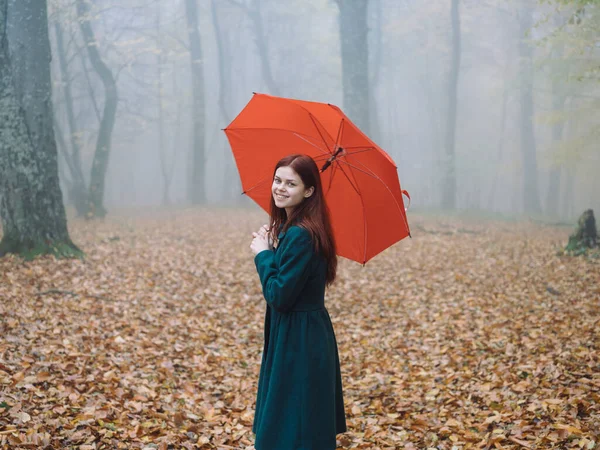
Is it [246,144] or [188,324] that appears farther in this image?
[188,324]

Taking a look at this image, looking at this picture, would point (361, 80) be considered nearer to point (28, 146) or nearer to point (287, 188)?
point (28, 146)

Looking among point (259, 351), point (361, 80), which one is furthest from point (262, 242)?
point (361, 80)

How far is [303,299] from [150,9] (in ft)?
87.9

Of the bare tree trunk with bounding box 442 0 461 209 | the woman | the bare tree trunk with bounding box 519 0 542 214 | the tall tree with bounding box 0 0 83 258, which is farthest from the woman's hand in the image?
the bare tree trunk with bounding box 519 0 542 214

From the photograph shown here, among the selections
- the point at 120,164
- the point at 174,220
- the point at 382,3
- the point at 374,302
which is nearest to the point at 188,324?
the point at 374,302

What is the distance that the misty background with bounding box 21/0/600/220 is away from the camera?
19547 mm

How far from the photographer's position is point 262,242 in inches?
111

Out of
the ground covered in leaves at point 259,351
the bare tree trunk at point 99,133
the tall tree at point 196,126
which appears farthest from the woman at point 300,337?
the tall tree at point 196,126

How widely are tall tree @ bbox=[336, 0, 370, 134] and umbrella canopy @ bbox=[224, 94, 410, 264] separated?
13.6 m

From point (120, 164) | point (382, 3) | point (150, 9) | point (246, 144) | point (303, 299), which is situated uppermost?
point (382, 3)

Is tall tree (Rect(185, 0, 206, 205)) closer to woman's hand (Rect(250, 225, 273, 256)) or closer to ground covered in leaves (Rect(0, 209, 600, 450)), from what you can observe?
ground covered in leaves (Rect(0, 209, 600, 450))

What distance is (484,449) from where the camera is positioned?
4.01m

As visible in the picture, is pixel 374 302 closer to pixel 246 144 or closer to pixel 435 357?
pixel 435 357

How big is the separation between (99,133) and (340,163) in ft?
53.7
